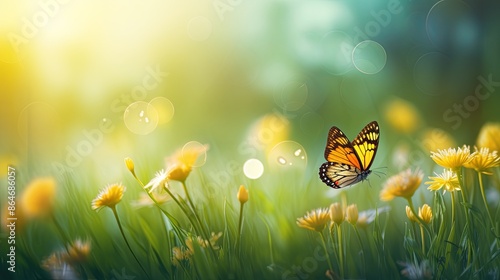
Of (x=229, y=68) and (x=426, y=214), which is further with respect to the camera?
(x=229, y=68)

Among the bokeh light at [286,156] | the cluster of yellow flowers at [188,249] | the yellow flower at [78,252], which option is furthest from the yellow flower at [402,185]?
the yellow flower at [78,252]

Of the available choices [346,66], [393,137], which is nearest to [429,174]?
[393,137]

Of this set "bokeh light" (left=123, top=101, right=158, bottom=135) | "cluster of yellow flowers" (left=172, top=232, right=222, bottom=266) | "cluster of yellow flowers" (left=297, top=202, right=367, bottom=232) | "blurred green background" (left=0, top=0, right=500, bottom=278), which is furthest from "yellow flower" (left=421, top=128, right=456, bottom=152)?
"bokeh light" (left=123, top=101, right=158, bottom=135)

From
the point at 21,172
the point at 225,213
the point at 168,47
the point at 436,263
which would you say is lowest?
the point at 436,263

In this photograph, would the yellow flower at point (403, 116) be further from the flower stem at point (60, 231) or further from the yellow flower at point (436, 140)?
the flower stem at point (60, 231)

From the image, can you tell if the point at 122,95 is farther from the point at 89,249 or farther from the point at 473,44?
the point at 473,44

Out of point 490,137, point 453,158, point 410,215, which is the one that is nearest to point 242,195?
point 410,215

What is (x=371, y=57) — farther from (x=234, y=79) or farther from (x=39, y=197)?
(x=39, y=197)
